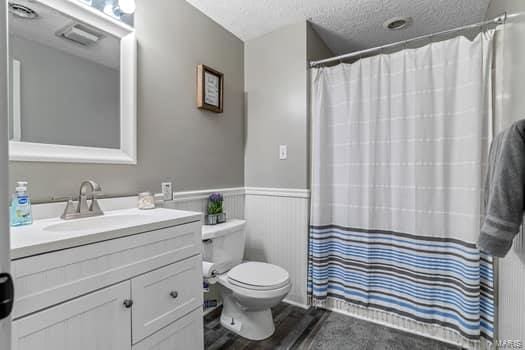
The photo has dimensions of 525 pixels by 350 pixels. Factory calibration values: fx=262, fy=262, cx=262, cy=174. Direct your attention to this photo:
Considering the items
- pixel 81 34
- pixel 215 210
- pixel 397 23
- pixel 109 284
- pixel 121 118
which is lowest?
pixel 109 284

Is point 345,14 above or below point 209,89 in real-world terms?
above

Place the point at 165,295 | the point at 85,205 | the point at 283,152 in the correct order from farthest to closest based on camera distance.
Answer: the point at 283,152, the point at 85,205, the point at 165,295

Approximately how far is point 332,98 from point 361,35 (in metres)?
0.72

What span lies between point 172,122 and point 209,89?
0.42 meters

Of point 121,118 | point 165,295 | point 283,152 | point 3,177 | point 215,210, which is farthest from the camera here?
point 283,152

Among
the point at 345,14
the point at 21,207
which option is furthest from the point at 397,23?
the point at 21,207

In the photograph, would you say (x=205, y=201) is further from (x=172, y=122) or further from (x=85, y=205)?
(x=85, y=205)

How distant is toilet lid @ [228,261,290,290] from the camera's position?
5.08 ft

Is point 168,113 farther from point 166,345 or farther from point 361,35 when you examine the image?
point 361,35

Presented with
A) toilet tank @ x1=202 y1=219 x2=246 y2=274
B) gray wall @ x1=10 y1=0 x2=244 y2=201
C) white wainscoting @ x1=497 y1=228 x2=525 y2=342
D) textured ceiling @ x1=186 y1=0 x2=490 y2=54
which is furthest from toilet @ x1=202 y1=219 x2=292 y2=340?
textured ceiling @ x1=186 y1=0 x2=490 y2=54

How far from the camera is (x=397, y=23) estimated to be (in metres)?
2.06

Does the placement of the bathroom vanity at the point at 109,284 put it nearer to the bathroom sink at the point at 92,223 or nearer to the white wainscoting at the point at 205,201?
the bathroom sink at the point at 92,223

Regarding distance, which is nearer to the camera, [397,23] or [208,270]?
[208,270]

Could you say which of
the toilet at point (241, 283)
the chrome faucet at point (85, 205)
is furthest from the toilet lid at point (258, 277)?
the chrome faucet at point (85, 205)
